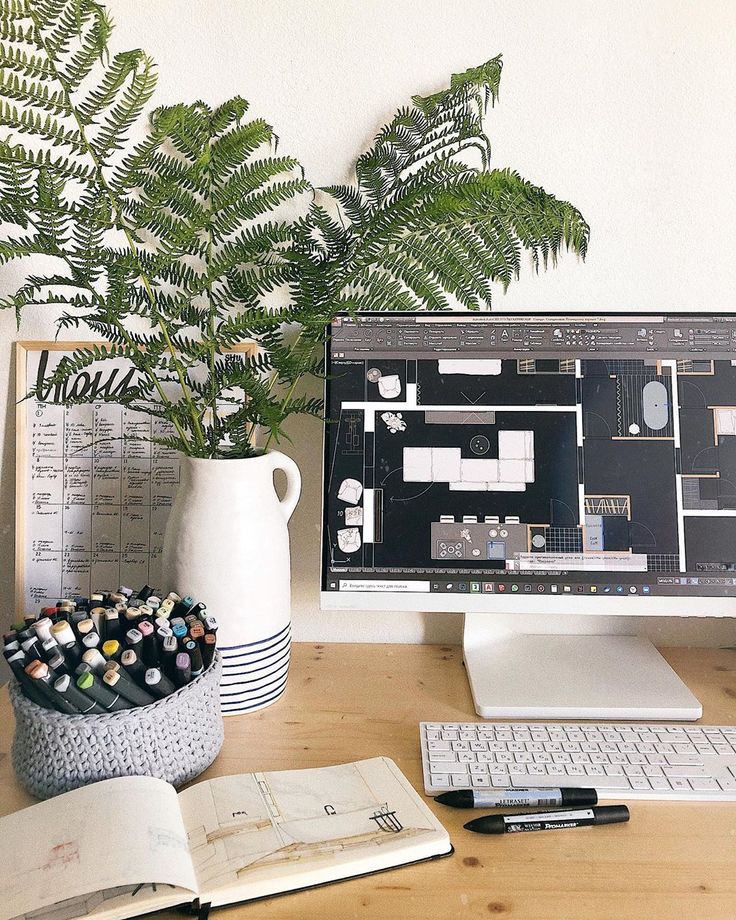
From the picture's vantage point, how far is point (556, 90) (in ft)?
3.42

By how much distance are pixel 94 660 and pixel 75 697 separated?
37mm

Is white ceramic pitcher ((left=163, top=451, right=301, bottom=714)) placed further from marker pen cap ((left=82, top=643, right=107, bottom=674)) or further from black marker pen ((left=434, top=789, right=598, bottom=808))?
black marker pen ((left=434, top=789, right=598, bottom=808))

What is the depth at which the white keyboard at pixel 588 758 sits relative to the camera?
0.72 m

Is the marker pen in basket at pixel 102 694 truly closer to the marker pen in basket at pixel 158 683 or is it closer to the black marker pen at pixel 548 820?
the marker pen in basket at pixel 158 683

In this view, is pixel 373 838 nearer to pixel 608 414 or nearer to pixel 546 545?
pixel 546 545

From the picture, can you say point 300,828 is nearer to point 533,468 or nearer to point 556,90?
point 533,468

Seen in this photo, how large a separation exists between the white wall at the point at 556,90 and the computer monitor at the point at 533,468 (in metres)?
0.14

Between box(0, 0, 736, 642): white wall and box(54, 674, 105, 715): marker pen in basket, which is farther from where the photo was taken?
box(0, 0, 736, 642): white wall

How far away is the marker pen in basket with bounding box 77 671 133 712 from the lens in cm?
69

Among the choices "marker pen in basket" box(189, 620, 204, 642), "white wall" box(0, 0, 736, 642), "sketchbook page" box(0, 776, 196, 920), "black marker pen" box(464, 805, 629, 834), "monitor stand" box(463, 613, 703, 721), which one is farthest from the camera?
"white wall" box(0, 0, 736, 642)

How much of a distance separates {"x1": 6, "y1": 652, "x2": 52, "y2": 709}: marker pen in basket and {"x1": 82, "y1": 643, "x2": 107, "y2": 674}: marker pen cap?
0.05 meters

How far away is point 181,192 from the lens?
3.12 feet

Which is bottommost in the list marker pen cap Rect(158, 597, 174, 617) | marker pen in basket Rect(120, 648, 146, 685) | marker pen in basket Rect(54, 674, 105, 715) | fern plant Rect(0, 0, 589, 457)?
marker pen in basket Rect(54, 674, 105, 715)

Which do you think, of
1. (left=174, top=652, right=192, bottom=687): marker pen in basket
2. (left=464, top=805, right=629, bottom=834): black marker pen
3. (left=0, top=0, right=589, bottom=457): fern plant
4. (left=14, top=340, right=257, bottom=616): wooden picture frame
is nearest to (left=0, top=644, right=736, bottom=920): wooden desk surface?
(left=464, top=805, right=629, bottom=834): black marker pen
